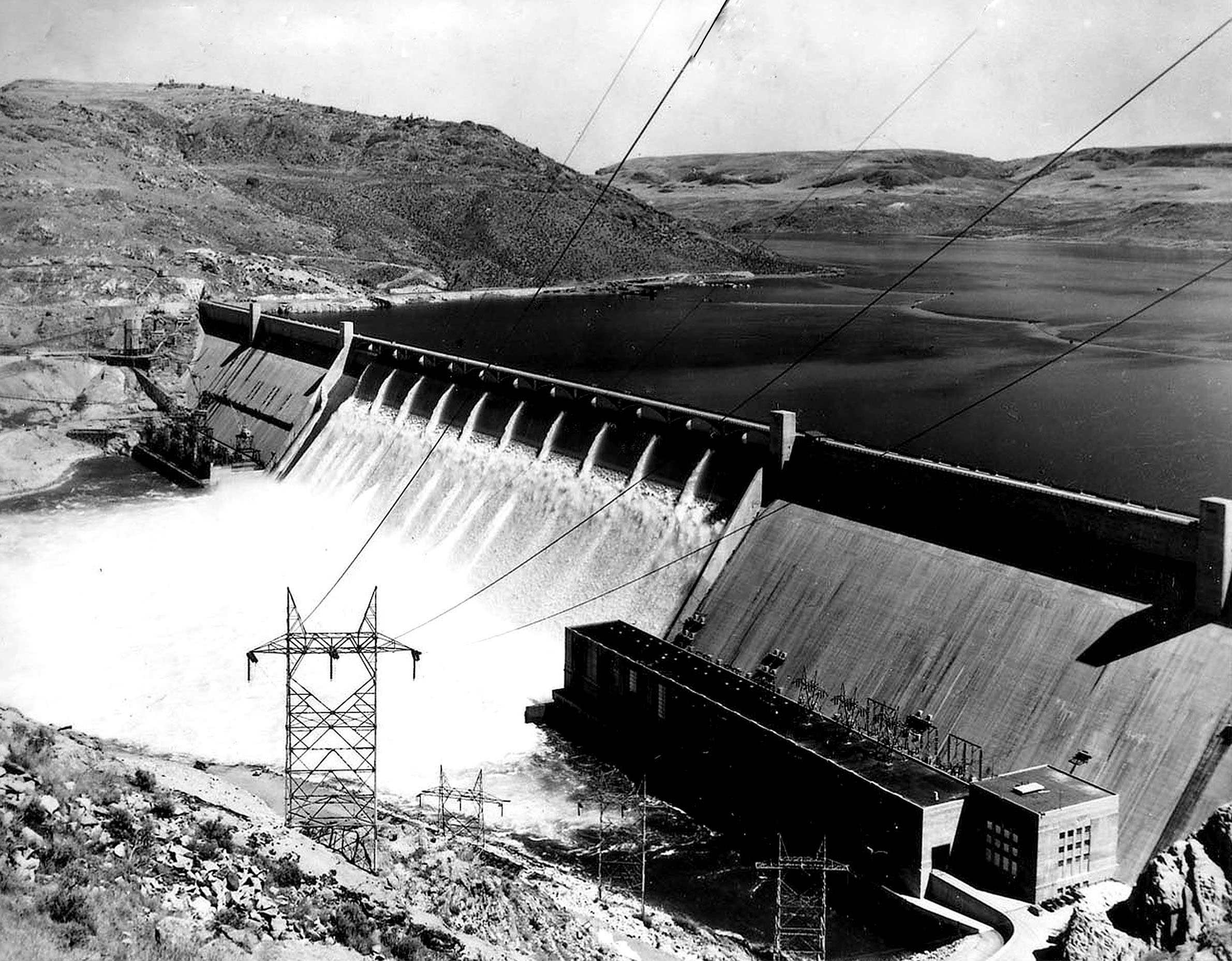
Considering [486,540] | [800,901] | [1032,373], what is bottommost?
[800,901]

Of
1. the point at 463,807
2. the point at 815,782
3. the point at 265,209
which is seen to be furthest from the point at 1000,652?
the point at 265,209

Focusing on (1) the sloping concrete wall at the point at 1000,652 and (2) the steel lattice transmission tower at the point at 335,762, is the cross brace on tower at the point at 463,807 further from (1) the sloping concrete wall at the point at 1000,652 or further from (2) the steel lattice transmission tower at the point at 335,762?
(1) the sloping concrete wall at the point at 1000,652

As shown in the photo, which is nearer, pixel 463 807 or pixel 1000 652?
pixel 1000 652

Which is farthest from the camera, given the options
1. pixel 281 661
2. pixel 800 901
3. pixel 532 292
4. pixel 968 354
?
pixel 532 292

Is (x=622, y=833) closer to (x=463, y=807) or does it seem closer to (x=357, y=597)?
(x=463, y=807)

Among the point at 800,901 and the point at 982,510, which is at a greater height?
the point at 982,510

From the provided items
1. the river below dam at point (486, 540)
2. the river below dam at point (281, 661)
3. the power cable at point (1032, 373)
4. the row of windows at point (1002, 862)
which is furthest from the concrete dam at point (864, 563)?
the power cable at point (1032, 373)

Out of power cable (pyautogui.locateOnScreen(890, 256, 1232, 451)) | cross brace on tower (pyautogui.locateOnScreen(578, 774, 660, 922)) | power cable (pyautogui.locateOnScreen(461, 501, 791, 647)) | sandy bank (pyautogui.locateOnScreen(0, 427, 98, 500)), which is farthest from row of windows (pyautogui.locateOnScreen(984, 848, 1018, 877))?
sandy bank (pyautogui.locateOnScreen(0, 427, 98, 500))

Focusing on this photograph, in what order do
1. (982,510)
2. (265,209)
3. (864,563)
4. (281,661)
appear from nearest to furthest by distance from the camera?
(982,510), (864,563), (281,661), (265,209)

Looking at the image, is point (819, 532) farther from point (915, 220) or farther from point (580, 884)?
point (915, 220)
